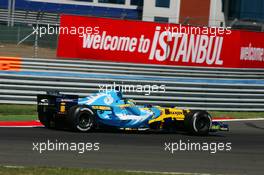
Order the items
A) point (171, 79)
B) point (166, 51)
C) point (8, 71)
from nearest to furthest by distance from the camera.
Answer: point (8, 71)
point (171, 79)
point (166, 51)

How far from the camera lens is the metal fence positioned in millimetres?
18078

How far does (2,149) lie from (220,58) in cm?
1382

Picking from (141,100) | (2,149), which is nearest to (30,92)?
(141,100)

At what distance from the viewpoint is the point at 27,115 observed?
16922 mm

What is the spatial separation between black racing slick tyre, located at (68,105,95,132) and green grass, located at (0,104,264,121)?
2981 millimetres

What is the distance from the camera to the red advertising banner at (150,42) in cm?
2178

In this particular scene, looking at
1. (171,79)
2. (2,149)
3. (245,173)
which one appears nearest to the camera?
(245,173)

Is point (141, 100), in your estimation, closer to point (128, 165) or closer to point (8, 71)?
point (8, 71)

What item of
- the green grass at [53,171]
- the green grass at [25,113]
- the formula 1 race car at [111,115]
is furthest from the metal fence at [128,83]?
the green grass at [53,171]

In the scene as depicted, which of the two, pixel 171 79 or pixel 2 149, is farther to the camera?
pixel 171 79

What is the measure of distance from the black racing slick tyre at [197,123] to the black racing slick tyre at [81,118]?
1.92 m

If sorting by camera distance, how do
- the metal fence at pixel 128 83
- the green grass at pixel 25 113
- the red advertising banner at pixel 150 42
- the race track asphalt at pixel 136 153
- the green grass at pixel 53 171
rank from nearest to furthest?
the green grass at pixel 53 171 < the race track asphalt at pixel 136 153 < the green grass at pixel 25 113 < the metal fence at pixel 128 83 < the red advertising banner at pixel 150 42

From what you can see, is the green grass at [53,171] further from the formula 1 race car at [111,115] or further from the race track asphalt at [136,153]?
the formula 1 race car at [111,115]

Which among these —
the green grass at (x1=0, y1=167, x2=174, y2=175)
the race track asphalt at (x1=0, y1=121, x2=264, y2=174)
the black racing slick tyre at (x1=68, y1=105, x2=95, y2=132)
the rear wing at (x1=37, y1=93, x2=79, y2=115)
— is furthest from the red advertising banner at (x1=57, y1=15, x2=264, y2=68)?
the green grass at (x1=0, y1=167, x2=174, y2=175)
